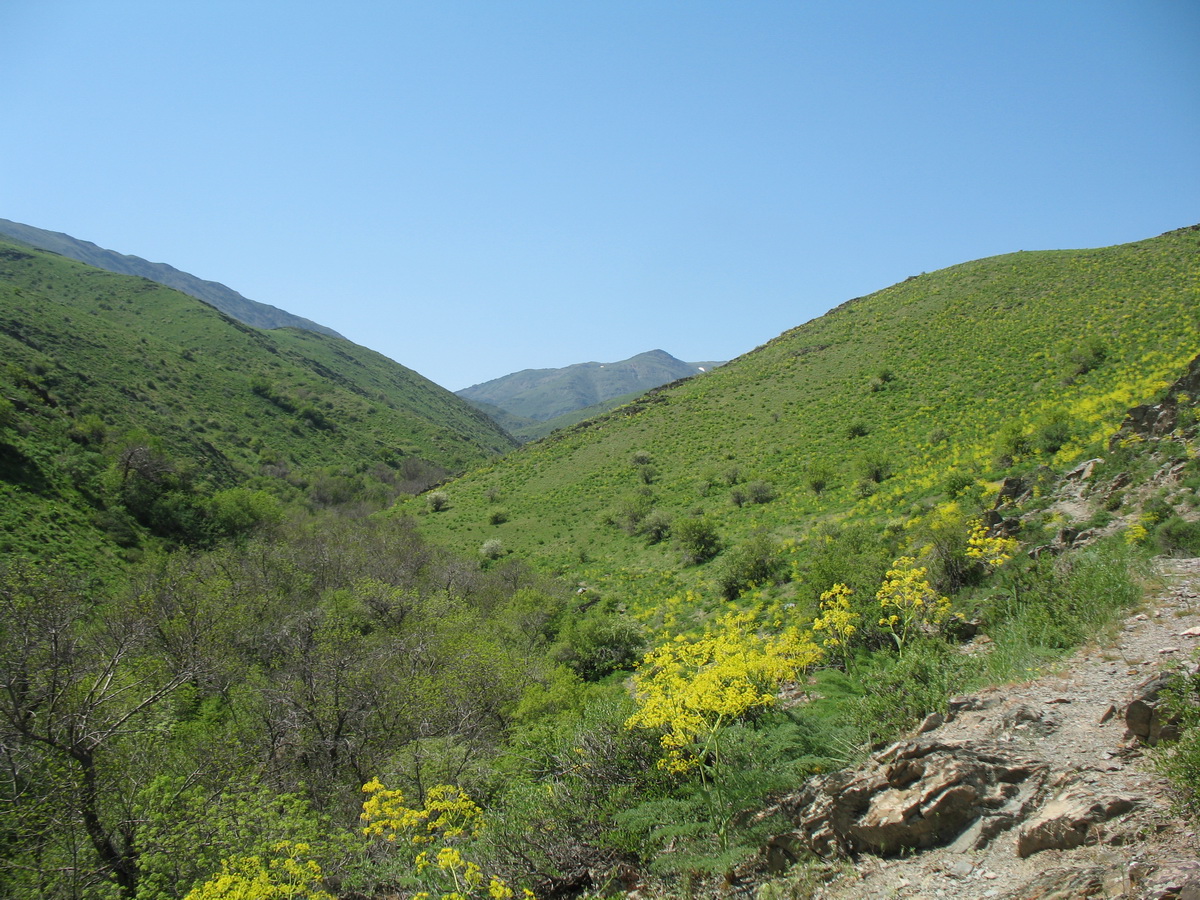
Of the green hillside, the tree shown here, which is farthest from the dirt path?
the green hillside

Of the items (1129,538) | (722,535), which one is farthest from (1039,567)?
(722,535)

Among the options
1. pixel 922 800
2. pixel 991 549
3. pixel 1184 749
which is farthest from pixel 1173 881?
pixel 991 549

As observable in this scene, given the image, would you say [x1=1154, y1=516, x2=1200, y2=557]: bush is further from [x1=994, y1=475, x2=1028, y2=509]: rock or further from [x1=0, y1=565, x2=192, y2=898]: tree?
[x1=0, y1=565, x2=192, y2=898]: tree

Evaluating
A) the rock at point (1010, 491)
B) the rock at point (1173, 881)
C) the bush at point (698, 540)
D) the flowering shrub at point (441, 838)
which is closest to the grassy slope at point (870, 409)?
the bush at point (698, 540)

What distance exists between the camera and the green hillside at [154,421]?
128ft

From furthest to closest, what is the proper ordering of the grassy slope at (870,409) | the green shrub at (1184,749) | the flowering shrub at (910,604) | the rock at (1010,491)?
the grassy slope at (870,409), the rock at (1010,491), the flowering shrub at (910,604), the green shrub at (1184,749)

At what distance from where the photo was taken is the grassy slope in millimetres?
27156

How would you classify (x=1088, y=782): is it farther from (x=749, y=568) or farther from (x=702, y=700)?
(x=749, y=568)

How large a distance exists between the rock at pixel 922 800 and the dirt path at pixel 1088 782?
0.18m

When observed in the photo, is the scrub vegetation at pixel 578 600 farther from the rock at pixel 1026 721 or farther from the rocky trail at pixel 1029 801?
the rock at pixel 1026 721

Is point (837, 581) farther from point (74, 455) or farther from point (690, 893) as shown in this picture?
point (74, 455)

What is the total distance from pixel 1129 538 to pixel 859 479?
17.3 m

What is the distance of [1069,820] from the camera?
5.03 meters

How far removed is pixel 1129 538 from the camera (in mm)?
11141
